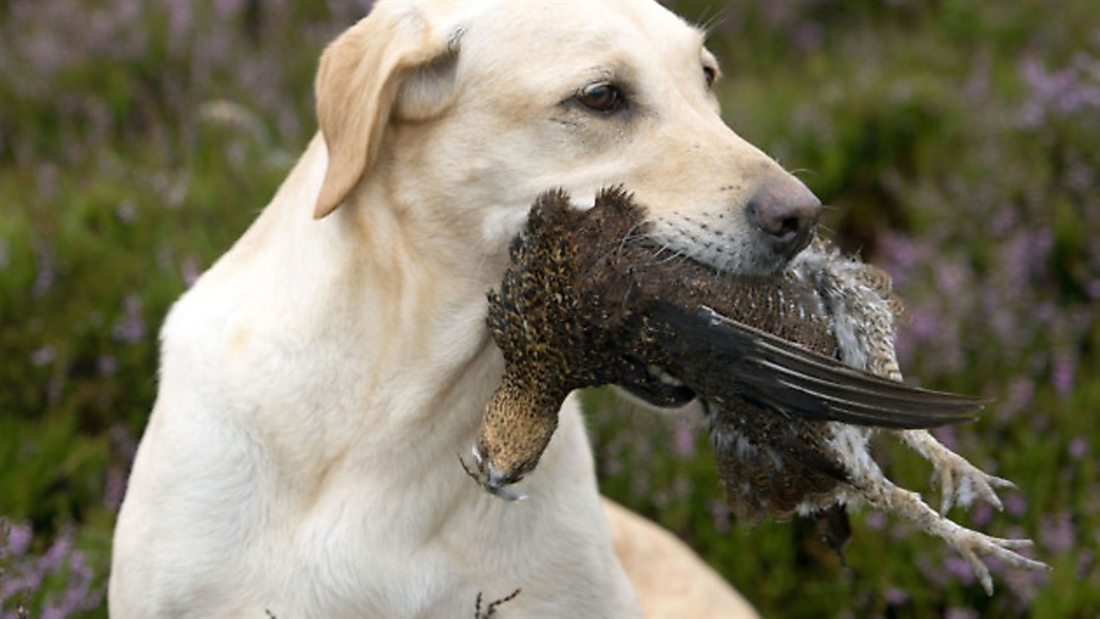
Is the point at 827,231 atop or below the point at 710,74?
below

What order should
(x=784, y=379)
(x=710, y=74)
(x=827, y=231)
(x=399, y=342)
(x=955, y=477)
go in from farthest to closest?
1. (x=827, y=231)
2. (x=710, y=74)
3. (x=399, y=342)
4. (x=955, y=477)
5. (x=784, y=379)

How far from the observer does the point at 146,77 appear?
21.2ft

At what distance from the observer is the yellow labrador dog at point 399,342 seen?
9.34 feet

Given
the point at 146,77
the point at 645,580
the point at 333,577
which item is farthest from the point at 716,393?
the point at 146,77

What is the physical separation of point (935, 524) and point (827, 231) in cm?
155

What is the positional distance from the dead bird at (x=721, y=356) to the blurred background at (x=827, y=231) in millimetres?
1085

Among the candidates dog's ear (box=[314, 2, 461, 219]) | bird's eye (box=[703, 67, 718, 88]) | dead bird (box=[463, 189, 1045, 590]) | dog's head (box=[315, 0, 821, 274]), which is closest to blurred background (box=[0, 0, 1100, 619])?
bird's eye (box=[703, 67, 718, 88])

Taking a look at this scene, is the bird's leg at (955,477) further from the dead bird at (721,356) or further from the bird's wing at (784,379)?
A: the bird's wing at (784,379)

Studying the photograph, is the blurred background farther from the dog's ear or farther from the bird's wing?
the bird's wing

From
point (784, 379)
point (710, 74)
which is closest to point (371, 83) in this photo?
point (710, 74)

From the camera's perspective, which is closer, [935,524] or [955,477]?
[935,524]

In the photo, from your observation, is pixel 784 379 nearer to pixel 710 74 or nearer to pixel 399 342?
pixel 399 342

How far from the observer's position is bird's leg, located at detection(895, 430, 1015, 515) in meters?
2.57

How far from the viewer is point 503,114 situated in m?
2.87
